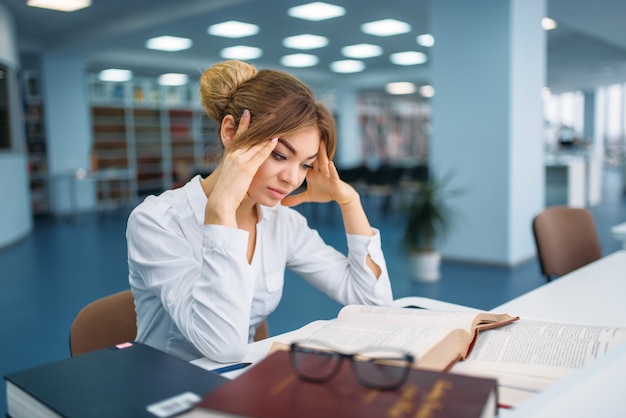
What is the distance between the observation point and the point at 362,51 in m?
10.5

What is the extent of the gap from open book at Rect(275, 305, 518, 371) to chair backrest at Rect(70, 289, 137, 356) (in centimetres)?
59

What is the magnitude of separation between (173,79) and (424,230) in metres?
9.19

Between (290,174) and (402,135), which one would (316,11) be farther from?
(402,135)

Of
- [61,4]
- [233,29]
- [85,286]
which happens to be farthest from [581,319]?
[233,29]

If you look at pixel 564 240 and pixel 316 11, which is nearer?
pixel 564 240

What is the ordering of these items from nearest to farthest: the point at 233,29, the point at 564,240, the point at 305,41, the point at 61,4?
the point at 564,240
the point at 61,4
the point at 233,29
the point at 305,41

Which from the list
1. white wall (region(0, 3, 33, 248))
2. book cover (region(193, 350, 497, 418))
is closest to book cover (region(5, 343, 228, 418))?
book cover (region(193, 350, 497, 418))

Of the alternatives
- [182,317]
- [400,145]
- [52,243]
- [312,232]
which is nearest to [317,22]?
[52,243]

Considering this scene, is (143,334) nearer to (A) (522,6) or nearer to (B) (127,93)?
(A) (522,6)

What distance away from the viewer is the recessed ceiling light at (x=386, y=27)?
25.7 feet

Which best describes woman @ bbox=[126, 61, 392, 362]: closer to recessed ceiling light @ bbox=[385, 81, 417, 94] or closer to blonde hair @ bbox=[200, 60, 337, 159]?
blonde hair @ bbox=[200, 60, 337, 159]

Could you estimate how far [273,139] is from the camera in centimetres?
130

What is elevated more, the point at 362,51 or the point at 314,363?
the point at 362,51

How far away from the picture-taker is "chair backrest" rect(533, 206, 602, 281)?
2.36m
